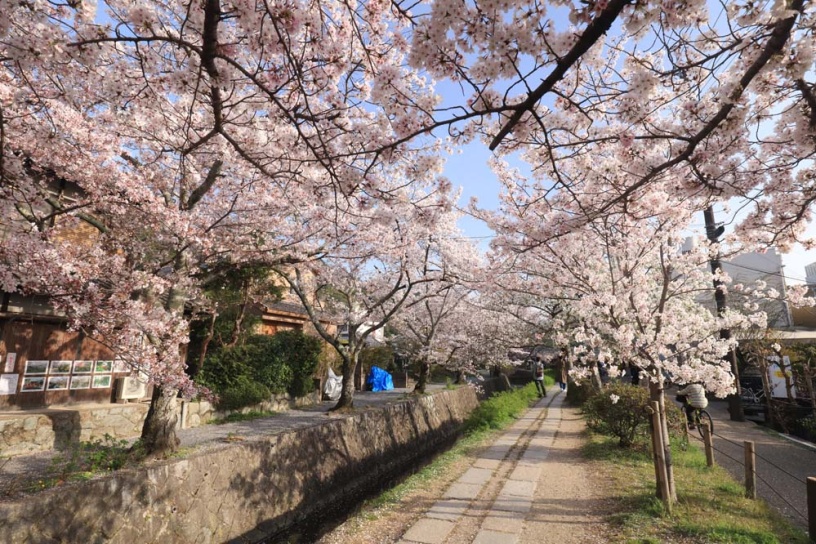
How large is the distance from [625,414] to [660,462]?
3.65m

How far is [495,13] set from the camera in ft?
10.3

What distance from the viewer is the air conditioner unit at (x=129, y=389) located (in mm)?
10078

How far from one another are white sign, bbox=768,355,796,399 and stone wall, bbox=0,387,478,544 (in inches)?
466

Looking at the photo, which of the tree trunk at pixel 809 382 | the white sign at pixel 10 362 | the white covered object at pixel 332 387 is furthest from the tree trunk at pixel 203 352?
the tree trunk at pixel 809 382

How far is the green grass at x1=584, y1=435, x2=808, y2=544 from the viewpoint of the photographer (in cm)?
484

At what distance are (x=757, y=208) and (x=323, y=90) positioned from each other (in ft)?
18.5

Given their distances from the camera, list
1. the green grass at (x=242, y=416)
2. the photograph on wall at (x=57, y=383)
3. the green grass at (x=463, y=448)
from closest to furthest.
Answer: the green grass at (x=463, y=448) < the photograph on wall at (x=57, y=383) < the green grass at (x=242, y=416)

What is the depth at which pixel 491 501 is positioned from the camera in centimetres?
659

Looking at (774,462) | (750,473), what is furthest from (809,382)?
(750,473)

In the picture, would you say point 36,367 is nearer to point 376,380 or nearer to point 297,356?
point 297,356

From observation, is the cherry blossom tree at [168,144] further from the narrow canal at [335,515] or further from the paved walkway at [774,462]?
the paved walkway at [774,462]

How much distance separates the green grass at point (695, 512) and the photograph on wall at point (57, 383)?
10.9m

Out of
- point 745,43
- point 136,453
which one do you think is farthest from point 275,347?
point 745,43

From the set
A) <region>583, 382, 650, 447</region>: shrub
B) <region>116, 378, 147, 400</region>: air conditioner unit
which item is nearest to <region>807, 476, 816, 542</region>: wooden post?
<region>583, 382, 650, 447</region>: shrub
